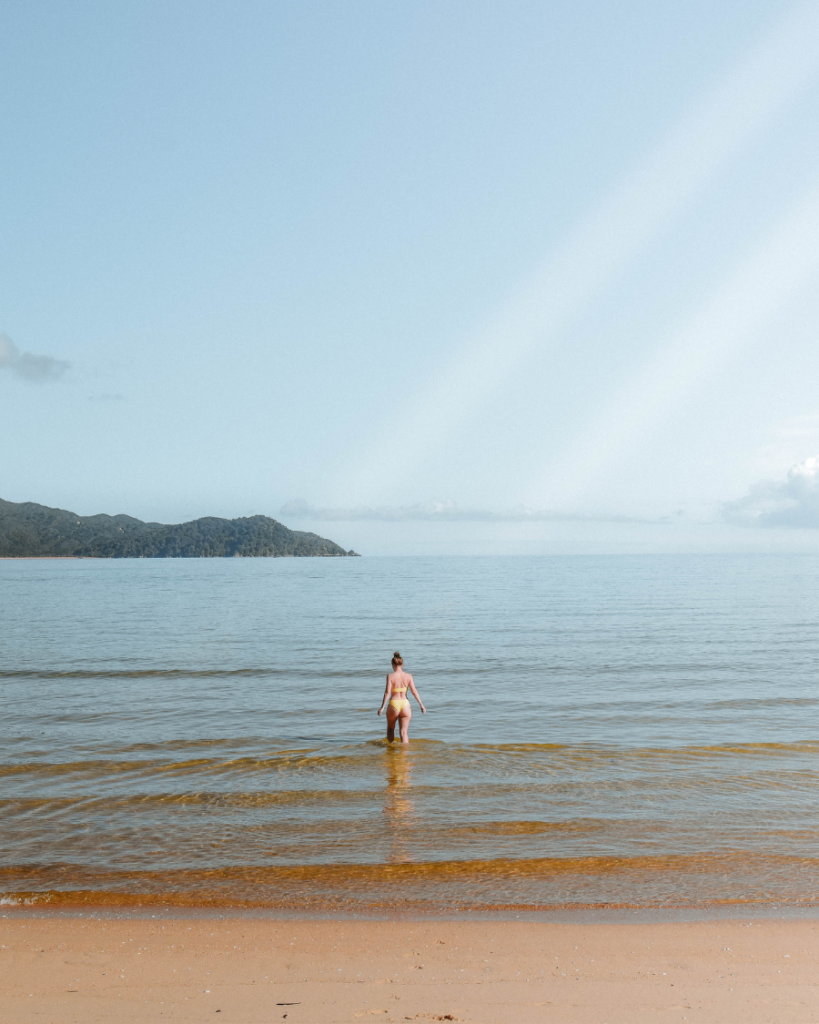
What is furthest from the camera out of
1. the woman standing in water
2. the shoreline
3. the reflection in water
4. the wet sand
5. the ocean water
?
the woman standing in water

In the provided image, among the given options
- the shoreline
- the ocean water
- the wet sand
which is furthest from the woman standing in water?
the wet sand

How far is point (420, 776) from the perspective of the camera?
584 inches

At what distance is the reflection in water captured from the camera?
1083cm

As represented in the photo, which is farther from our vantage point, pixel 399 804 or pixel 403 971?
pixel 399 804

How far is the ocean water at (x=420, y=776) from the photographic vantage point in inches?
382

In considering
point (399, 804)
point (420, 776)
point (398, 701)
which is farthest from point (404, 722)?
point (399, 804)

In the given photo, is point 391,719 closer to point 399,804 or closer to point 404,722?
point 404,722

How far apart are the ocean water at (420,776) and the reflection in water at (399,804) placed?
0.22ft

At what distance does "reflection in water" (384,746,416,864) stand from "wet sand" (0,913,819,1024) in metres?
2.45

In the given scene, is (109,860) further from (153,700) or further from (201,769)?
(153,700)

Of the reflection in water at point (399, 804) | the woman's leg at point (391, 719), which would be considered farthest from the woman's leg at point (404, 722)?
the reflection in water at point (399, 804)

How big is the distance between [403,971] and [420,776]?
25.4 ft

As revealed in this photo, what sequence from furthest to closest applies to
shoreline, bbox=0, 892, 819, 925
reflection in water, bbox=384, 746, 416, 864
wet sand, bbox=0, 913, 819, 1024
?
1. reflection in water, bbox=384, 746, 416, 864
2. shoreline, bbox=0, 892, 819, 925
3. wet sand, bbox=0, 913, 819, 1024

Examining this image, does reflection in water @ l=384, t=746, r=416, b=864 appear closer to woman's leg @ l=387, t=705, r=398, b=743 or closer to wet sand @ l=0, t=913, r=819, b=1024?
woman's leg @ l=387, t=705, r=398, b=743
